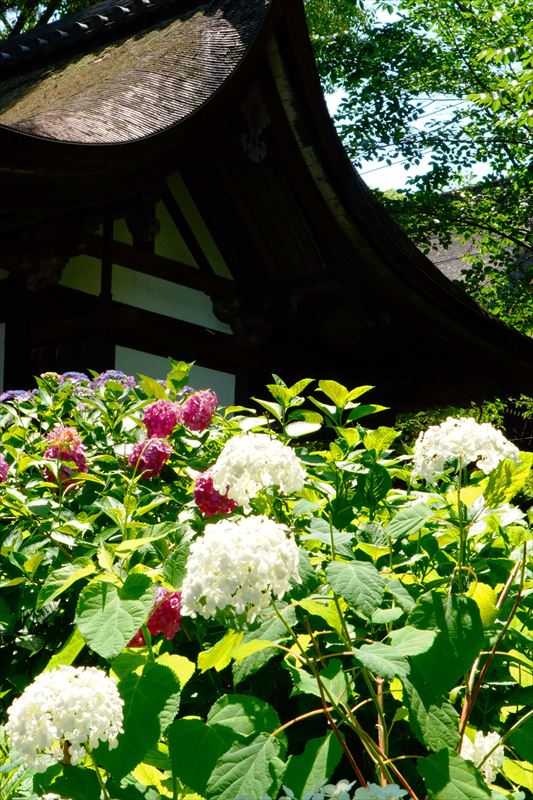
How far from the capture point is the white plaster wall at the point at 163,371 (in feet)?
18.9

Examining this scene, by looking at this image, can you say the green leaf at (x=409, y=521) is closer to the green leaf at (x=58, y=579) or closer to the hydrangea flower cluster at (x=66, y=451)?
the green leaf at (x=58, y=579)

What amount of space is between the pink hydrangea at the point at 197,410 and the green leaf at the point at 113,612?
77 centimetres

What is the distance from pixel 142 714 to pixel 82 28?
6590mm

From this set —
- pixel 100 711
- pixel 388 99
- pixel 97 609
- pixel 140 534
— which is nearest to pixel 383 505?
pixel 140 534

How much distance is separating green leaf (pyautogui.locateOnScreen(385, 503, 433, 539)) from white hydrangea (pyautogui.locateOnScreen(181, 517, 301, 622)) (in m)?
0.41

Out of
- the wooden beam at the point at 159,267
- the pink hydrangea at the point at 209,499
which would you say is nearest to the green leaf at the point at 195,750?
the pink hydrangea at the point at 209,499

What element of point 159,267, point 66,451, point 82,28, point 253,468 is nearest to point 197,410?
point 66,451

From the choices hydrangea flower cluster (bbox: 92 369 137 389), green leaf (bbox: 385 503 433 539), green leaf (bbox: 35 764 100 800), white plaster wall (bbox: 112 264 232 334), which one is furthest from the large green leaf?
white plaster wall (bbox: 112 264 232 334)

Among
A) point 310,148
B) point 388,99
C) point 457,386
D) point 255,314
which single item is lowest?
point 457,386

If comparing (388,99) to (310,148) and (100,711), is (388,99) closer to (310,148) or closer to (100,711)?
(310,148)

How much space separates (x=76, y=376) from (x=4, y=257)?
1.90 meters

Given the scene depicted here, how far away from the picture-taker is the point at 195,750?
1.24 metres

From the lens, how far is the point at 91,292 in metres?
5.61

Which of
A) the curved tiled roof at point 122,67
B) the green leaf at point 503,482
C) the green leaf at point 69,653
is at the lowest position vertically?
the green leaf at point 69,653
